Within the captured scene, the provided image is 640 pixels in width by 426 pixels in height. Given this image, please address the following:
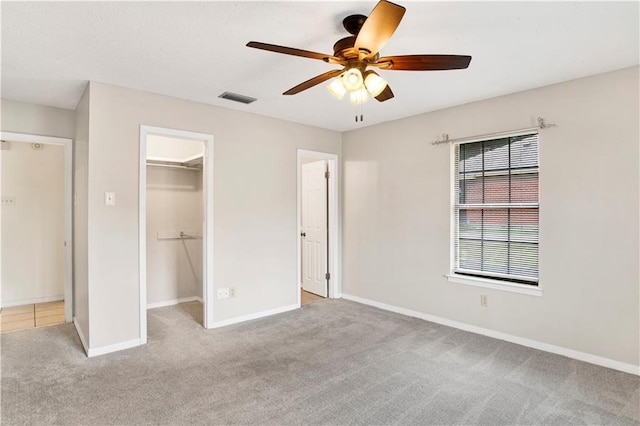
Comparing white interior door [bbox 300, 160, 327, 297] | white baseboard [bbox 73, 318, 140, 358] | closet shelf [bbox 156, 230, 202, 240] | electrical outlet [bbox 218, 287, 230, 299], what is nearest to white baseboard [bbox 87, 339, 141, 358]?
white baseboard [bbox 73, 318, 140, 358]

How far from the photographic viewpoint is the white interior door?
17.1 feet

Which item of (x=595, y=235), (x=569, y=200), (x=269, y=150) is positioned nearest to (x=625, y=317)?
(x=595, y=235)

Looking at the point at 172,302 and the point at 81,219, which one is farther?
the point at 172,302

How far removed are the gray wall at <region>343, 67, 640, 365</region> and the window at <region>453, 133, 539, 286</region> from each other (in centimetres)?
12

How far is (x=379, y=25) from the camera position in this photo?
165cm

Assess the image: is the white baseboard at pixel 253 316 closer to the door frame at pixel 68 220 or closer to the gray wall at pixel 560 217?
the gray wall at pixel 560 217

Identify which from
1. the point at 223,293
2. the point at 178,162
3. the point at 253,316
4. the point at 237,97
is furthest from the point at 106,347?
the point at 237,97

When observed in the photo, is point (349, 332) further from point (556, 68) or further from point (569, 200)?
point (556, 68)

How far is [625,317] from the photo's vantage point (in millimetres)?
2773

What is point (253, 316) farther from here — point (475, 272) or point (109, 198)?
point (475, 272)

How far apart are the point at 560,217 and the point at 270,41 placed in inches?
113

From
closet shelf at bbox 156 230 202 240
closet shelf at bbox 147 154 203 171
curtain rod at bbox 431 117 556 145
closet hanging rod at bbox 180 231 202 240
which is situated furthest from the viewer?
closet hanging rod at bbox 180 231 202 240

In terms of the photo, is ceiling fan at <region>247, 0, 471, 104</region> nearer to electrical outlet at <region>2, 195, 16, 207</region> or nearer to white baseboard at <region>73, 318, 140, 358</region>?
white baseboard at <region>73, 318, 140, 358</region>

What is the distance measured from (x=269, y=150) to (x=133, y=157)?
1549mm
